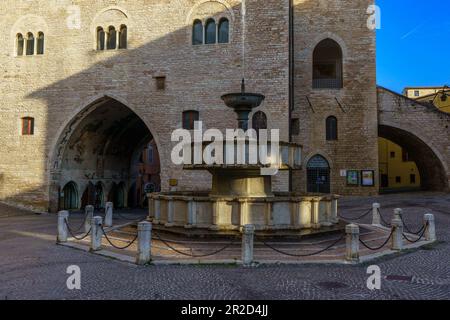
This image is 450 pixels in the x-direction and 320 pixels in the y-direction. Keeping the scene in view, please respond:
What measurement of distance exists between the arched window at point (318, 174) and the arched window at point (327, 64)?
4.12 metres

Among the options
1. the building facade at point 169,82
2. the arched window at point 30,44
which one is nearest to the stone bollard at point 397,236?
the building facade at point 169,82

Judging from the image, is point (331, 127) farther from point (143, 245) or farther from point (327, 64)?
point (143, 245)

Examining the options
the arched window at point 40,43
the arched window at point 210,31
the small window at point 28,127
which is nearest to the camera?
the arched window at point 210,31

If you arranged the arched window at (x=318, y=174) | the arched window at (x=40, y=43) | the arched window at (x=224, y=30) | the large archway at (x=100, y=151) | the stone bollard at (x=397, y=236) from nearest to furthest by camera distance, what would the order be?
the stone bollard at (x=397, y=236), the arched window at (x=224, y=30), the large archway at (x=100, y=151), the arched window at (x=40, y=43), the arched window at (x=318, y=174)

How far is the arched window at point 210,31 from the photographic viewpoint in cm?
1856

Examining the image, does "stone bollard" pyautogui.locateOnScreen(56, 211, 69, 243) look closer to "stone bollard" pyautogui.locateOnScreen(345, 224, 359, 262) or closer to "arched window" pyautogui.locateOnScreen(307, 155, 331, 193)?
"stone bollard" pyautogui.locateOnScreen(345, 224, 359, 262)

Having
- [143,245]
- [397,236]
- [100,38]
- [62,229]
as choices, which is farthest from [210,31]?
[143,245]

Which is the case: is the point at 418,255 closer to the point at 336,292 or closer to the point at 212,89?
the point at 336,292

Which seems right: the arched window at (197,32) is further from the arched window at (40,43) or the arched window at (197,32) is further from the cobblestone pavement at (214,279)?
the cobblestone pavement at (214,279)

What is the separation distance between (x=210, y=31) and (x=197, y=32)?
649 millimetres

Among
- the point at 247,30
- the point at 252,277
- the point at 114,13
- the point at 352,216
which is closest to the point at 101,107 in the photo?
the point at 114,13

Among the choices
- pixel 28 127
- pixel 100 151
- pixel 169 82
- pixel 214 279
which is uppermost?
pixel 169 82

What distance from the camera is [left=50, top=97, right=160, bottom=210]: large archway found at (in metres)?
19.9

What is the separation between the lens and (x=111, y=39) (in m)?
19.6
